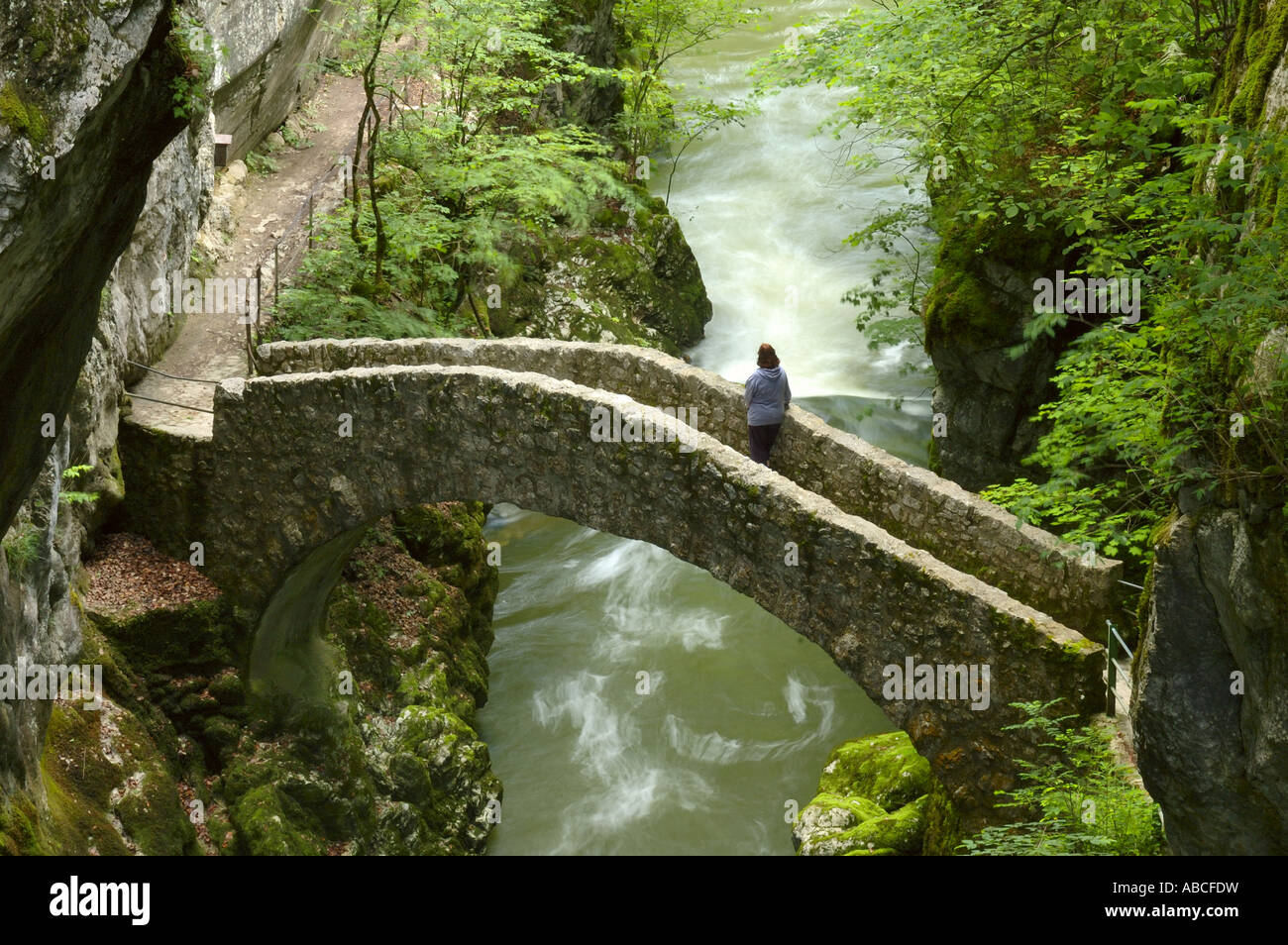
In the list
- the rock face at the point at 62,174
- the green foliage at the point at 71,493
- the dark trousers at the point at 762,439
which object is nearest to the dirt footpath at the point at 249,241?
the green foliage at the point at 71,493

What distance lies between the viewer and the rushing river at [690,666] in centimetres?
1221

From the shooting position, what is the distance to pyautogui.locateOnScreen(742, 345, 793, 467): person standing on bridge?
9625mm

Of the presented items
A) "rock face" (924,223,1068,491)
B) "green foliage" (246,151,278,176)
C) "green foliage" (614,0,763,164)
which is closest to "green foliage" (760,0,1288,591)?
"rock face" (924,223,1068,491)

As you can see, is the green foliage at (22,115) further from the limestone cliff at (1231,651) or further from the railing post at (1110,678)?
the railing post at (1110,678)

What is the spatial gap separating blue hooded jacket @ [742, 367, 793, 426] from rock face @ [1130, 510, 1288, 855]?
461 cm

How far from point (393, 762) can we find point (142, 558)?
137 inches

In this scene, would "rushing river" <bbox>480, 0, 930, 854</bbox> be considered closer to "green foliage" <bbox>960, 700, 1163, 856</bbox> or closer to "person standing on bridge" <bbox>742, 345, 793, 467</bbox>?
"person standing on bridge" <bbox>742, 345, 793, 467</bbox>

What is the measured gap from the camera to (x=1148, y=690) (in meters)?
5.43

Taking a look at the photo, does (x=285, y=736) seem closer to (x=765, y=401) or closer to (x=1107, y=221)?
(x=765, y=401)

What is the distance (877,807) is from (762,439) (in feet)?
13.2

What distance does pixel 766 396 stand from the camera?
9.70 m

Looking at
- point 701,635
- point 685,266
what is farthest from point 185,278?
point 685,266

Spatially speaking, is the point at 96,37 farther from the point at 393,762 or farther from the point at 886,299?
the point at 886,299

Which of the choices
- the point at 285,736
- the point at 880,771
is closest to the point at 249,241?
the point at 285,736
